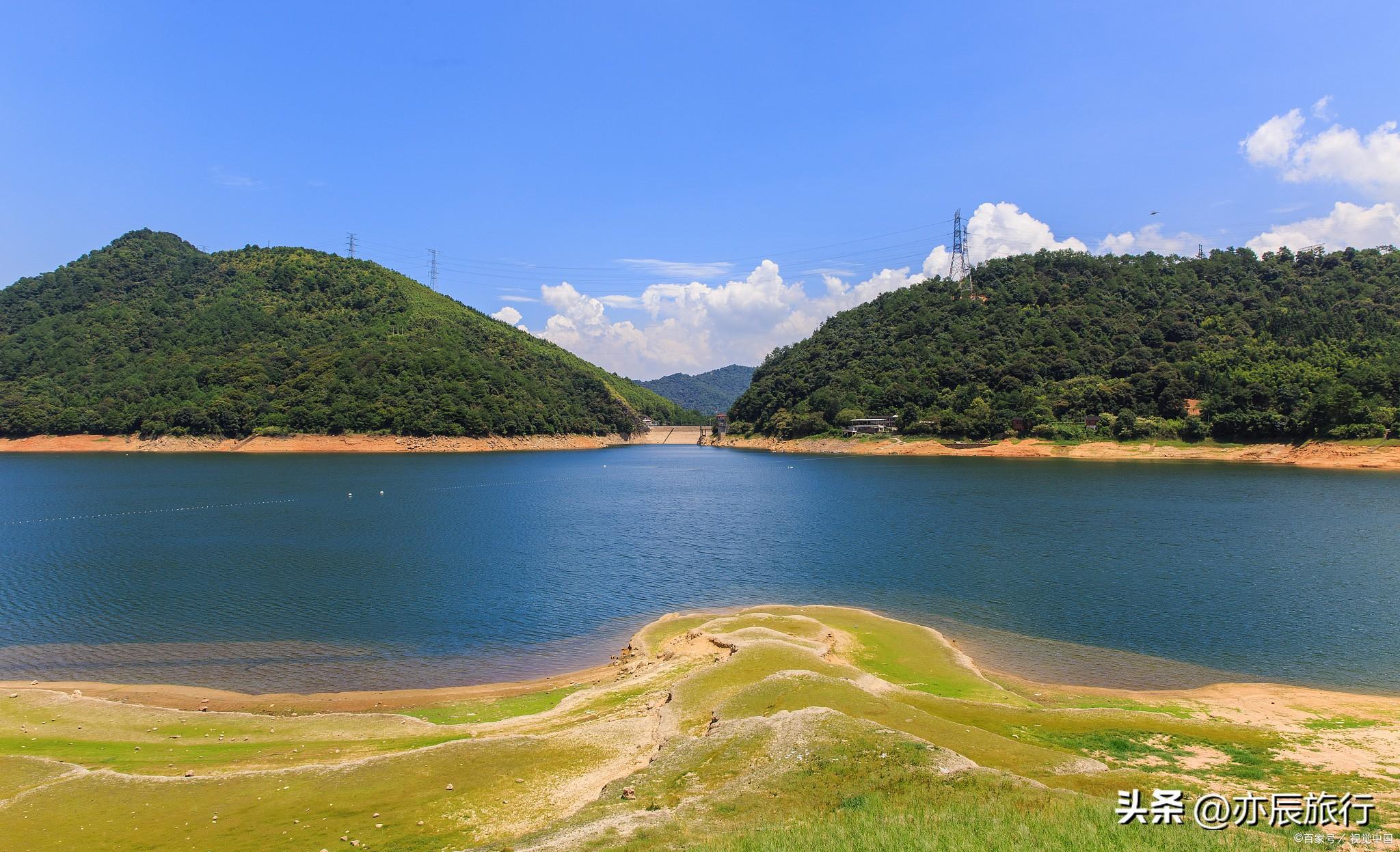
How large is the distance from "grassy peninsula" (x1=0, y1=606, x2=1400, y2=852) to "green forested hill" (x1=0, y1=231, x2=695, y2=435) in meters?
119

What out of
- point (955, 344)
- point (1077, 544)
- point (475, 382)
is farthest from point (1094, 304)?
point (475, 382)

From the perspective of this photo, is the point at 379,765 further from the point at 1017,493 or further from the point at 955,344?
the point at 955,344

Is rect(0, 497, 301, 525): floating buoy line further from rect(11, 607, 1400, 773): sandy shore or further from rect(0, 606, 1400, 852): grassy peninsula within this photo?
rect(0, 606, 1400, 852): grassy peninsula

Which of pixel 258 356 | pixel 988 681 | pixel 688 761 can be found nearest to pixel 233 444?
pixel 258 356

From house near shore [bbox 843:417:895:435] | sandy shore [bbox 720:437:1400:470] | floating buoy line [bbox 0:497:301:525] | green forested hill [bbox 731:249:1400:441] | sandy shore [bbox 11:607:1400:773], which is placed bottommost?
sandy shore [bbox 11:607:1400:773]

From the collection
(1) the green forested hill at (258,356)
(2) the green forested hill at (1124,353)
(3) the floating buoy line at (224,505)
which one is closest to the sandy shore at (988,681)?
(3) the floating buoy line at (224,505)

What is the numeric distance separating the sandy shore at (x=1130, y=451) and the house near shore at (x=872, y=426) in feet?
6.20

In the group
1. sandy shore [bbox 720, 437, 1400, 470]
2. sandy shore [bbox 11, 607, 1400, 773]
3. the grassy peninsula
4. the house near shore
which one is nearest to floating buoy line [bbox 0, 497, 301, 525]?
sandy shore [bbox 11, 607, 1400, 773]

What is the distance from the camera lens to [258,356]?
135m

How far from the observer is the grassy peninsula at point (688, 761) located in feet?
26.3

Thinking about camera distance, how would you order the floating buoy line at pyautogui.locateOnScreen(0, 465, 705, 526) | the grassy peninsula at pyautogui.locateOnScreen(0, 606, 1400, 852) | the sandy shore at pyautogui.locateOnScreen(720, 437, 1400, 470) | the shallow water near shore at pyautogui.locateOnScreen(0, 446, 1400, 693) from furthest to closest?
the sandy shore at pyautogui.locateOnScreen(720, 437, 1400, 470)
the floating buoy line at pyautogui.locateOnScreen(0, 465, 705, 526)
the shallow water near shore at pyautogui.locateOnScreen(0, 446, 1400, 693)
the grassy peninsula at pyautogui.locateOnScreen(0, 606, 1400, 852)

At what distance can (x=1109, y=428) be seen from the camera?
9881 cm

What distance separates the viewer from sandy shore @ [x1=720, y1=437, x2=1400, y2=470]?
7500 centimetres

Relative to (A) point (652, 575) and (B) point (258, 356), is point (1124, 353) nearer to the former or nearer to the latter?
(A) point (652, 575)
